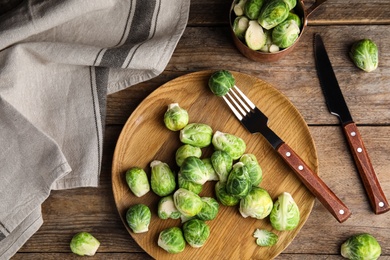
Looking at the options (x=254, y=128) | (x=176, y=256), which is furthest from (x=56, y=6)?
(x=176, y=256)

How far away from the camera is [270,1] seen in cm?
246

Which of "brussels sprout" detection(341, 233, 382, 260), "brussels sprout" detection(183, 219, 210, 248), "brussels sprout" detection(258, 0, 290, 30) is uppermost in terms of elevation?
"brussels sprout" detection(258, 0, 290, 30)

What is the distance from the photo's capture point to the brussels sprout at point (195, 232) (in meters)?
2.46

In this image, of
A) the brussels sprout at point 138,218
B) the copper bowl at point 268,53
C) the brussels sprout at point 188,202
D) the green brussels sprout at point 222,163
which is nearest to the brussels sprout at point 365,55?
the copper bowl at point 268,53

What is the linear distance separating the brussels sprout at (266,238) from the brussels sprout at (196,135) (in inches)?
19.5

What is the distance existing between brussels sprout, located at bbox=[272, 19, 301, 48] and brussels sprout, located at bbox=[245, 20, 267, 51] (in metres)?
0.06

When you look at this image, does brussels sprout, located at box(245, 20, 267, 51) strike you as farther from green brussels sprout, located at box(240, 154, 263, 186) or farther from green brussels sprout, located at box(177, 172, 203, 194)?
green brussels sprout, located at box(177, 172, 203, 194)

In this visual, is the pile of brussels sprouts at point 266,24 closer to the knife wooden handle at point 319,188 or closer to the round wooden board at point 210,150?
the round wooden board at point 210,150

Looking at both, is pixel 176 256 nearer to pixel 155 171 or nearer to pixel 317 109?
pixel 155 171

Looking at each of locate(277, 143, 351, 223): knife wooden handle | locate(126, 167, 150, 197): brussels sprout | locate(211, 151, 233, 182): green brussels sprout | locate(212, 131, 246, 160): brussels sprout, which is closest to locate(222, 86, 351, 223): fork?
locate(277, 143, 351, 223): knife wooden handle

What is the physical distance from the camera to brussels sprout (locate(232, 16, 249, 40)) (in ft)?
8.31

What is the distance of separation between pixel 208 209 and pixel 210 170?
7.2 inches

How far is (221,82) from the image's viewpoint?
250 cm

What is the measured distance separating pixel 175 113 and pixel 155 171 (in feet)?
0.95
